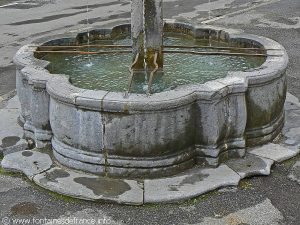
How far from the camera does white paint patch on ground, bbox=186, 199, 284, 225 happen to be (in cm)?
485

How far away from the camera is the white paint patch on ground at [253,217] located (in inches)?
191

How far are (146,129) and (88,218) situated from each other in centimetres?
107

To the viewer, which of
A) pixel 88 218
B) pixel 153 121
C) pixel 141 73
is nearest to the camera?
pixel 88 218

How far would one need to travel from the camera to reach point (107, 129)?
209 inches

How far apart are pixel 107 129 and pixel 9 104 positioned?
2.76 metres

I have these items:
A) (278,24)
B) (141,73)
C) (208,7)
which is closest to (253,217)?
(141,73)

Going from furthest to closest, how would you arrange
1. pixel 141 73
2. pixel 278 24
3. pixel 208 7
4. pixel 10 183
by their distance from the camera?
pixel 208 7 → pixel 278 24 → pixel 141 73 → pixel 10 183

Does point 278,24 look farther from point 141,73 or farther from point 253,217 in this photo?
point 253,217

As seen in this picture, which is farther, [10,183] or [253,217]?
[10,183]

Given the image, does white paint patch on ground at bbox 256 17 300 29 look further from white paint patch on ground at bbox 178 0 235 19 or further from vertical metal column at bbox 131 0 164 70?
vertical metal column at bbox 131 0 164 70

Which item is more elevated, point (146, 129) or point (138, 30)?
point (138, 30)

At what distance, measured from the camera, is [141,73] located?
656 cm

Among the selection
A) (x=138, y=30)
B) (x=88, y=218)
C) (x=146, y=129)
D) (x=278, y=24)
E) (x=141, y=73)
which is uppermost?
(x=138, y=30)

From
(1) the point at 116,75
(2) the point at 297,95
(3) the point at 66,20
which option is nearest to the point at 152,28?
(1) the point at 116,75
